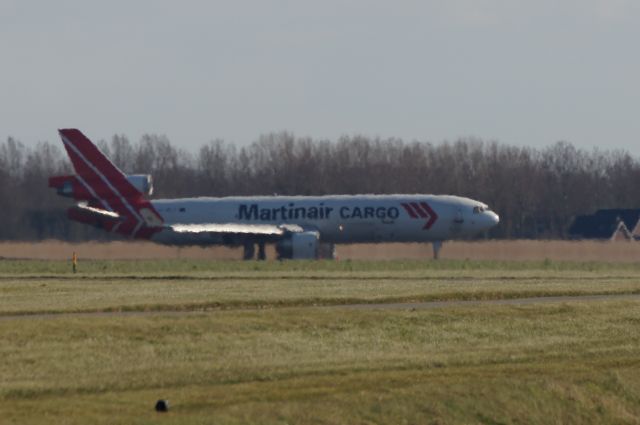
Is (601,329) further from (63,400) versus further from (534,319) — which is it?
(63,400)

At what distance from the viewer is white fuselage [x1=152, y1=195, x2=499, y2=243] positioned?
76000mm

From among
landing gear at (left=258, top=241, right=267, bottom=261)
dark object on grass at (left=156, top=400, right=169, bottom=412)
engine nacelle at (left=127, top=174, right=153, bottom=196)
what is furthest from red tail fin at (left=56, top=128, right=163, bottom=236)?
dark object on grass at (left=156, top=400, right=169, bottom=412)

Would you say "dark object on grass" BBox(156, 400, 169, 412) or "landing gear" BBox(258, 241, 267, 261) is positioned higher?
"landing gear" BBox(258, 241, 267, 261)

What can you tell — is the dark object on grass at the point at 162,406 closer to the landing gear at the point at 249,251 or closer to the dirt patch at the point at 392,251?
the landing gear at the point at 249,251

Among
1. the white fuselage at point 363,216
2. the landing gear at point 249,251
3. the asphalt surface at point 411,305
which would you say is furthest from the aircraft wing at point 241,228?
the asphalt surface at point 411,305

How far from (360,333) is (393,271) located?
27561mm

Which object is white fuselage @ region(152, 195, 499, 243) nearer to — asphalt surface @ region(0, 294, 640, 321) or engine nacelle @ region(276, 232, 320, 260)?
engine nacelle @ region(276, 232, 320, 260)

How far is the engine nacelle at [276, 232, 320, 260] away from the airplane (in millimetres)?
50

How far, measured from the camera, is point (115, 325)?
29.3m

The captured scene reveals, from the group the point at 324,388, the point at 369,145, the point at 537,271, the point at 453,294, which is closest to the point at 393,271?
the point at 537,271

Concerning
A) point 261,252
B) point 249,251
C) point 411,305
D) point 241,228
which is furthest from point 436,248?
point 411,305

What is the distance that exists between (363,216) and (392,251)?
208 inches

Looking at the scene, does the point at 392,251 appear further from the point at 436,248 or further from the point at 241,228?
the point at 241,228

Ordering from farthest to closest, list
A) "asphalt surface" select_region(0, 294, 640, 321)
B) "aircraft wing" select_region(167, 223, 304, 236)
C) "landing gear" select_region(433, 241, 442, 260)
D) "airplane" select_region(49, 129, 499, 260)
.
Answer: "landing gear" select_region(433, 241, 442, 260) < "airplane" select_region(49, 129, 499, 260) < "aircraft wing" select_region(167, 223, 304, 236) < "asphalt surface" select_region(0, 294, 640, 321)
